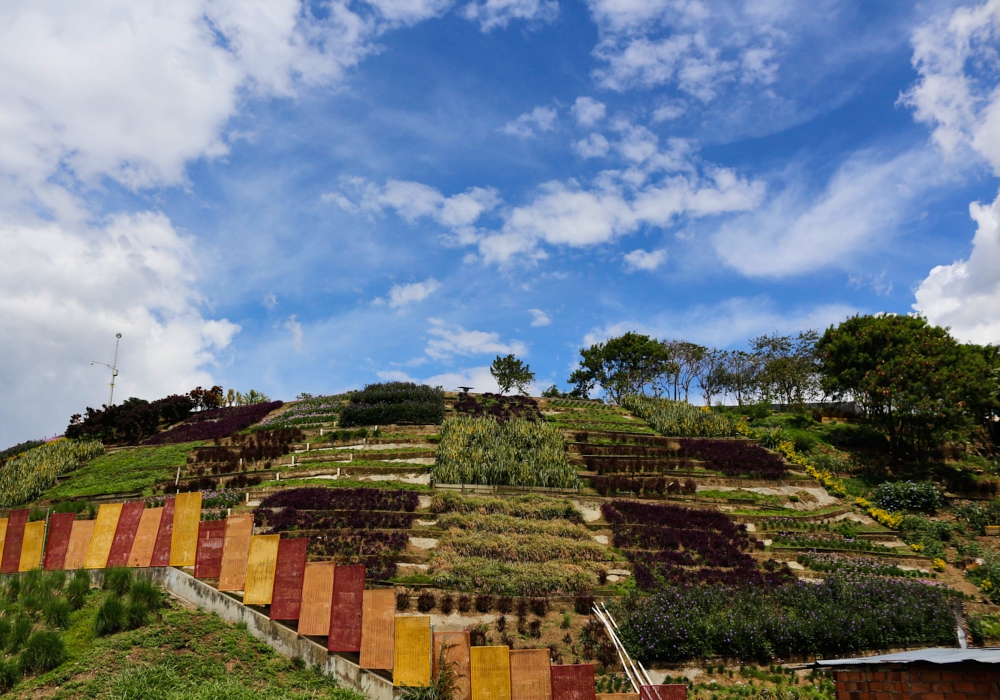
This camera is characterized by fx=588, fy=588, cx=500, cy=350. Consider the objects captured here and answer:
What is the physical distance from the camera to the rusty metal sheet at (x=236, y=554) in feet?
A: 32.4

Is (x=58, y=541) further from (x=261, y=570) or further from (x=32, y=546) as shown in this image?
(x=261, y=570)

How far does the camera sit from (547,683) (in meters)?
8.19

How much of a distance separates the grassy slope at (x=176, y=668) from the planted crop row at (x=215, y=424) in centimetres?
1949

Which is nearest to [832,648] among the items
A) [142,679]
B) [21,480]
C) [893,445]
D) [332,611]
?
[332,611]

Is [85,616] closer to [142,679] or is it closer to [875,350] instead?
[142,679]

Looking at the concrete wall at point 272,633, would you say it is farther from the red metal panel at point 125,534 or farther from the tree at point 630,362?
the tree at point 630,362

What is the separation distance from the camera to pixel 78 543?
11617 mm

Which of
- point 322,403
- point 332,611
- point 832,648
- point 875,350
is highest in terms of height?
point 875,350

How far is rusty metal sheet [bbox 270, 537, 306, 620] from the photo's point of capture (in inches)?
368

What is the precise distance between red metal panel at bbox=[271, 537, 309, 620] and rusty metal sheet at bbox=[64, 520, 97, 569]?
482cm

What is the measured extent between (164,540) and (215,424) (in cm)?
2177

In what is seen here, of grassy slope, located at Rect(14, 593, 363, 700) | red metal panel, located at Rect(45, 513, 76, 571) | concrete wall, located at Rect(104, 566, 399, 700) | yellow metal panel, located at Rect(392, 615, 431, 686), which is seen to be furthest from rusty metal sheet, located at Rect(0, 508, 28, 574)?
yellow metal panel, located at Rect(392, 615, 431, 686)

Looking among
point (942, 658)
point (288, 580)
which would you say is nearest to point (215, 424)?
point (288, 580)

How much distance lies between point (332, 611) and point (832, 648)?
32.3 feet
